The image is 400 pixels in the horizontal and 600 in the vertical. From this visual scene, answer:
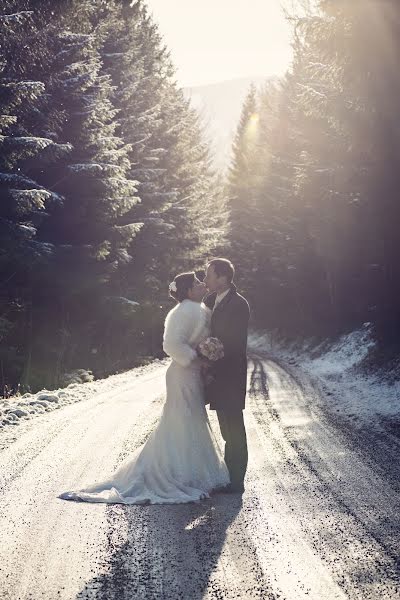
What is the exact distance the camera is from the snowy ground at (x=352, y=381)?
41.7 ft

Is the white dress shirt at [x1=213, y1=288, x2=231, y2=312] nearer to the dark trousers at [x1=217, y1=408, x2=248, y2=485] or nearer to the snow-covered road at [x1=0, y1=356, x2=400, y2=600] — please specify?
the dark trousers at [x1=217, y1=408, x2=248, y2=485]

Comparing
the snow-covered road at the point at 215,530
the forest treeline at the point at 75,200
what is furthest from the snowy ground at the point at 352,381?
the forest treeline at the point at 75,200

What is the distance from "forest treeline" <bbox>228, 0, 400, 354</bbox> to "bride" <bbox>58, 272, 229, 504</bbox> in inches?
333

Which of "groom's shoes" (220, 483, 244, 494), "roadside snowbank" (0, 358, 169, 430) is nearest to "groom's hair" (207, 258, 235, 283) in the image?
"groom's shoes" (220, 483, 244, 494)

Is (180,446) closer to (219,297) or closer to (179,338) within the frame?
(179,338)

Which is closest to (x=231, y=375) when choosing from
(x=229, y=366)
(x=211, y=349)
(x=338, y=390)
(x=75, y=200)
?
(x=229, y=366)

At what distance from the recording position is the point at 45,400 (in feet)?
48.4

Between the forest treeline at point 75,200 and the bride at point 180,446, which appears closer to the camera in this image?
the bride at point 180,446

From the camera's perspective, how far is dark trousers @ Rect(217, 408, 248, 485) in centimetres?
749

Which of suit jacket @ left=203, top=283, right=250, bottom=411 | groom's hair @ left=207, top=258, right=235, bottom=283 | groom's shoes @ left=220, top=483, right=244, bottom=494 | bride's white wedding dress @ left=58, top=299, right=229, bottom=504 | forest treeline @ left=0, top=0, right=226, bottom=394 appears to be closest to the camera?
bride's white wedding dress @ left=58, top=299, right=229, bottom=504

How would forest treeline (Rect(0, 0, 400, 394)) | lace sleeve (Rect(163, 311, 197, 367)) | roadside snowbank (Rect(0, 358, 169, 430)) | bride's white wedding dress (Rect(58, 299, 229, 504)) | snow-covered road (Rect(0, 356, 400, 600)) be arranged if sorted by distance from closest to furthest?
snow-covered road (Rect(0, 356, 400, 600)) < bride's white wedding dress (Rect(58, 299, 229, 504)) < lace sleeve (Rect(163, 311, 197, 367)) < roadside snowbank (Rect(0, 358, 169, 430)) < forest treeline (Rect(0, 0, 400, 394))

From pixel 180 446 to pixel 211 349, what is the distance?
44.9 inches

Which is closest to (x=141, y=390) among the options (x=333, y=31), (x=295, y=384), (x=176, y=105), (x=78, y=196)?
(x=295, y=384)

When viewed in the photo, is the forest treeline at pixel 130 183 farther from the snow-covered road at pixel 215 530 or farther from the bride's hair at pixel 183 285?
the snow-covered road at pixel 215 530
